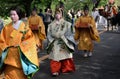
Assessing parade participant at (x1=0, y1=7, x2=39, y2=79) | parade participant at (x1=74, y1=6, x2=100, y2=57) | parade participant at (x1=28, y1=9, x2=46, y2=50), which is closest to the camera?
parade participant at (x1=0, y1=7, x2=39, y2=79)

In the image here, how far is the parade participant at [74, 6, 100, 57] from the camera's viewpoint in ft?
44.5

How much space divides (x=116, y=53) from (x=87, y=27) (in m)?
1.61

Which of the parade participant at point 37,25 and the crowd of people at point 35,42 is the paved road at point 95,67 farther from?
the parade participant at point 37,25

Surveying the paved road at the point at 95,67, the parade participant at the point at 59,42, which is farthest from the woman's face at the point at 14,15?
the parade participant at the point at 59,42

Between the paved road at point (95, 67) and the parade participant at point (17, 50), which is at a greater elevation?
the parade participant at point (17, 50)

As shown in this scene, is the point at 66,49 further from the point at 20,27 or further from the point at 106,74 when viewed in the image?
the point at 20,27

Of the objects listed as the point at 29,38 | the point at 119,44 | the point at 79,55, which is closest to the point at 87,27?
the point at 79,55

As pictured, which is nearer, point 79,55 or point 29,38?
point 29,38

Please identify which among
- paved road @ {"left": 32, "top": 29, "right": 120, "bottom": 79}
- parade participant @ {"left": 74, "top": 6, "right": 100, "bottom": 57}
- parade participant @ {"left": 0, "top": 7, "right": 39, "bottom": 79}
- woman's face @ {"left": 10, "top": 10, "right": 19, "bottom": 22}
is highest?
woman's face @ {"left": 10, "top": 10, "right": 19, "bottom": 22}

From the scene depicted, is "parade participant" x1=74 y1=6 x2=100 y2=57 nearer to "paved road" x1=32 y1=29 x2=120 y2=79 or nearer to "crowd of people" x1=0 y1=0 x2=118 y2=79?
"crowd of people" x1=0 y1=0 x2=118 y2=79

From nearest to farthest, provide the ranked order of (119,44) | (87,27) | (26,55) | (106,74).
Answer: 1. (26,55)
2. (106,74)
3. (87,27)
4. (119,44)

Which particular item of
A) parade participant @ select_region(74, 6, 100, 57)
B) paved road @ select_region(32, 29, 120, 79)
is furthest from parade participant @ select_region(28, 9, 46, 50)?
parade participant @ select_region(74, 6, 100, 57)

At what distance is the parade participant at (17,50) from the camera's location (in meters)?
7.06

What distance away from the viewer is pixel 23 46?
711cm
